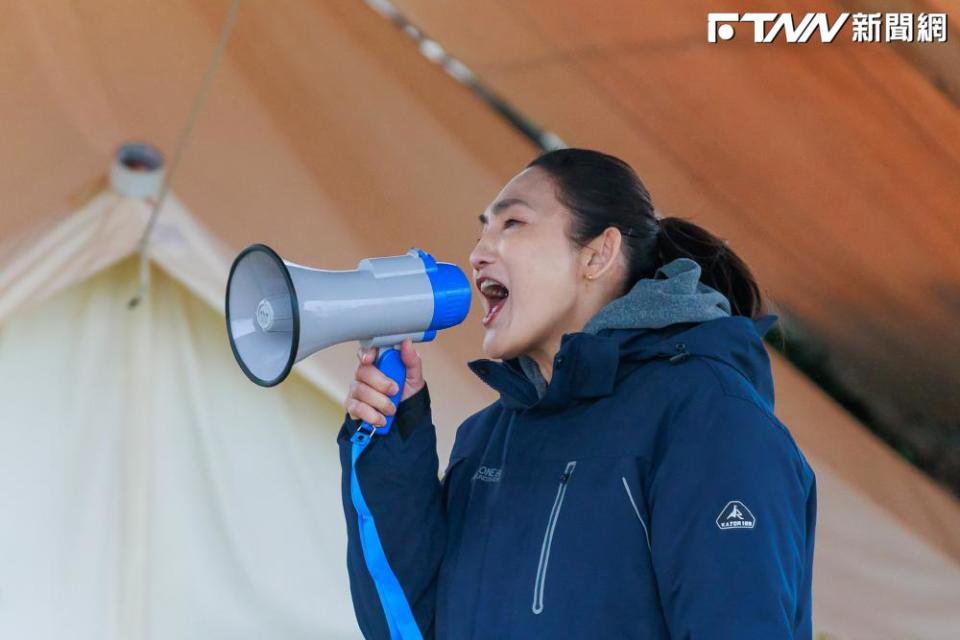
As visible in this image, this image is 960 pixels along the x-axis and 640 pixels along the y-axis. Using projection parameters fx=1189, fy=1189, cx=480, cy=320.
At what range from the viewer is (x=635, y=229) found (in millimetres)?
1690

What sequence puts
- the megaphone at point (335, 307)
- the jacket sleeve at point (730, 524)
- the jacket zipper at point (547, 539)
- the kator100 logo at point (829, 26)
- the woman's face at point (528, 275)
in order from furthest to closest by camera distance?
the kator100 logo at point (829, 26), the woman's face at point (528, 275), the megaphone at point (335, 307), the jacket zipper at point (547, 539), the jacket sleeve at point (730, 524)

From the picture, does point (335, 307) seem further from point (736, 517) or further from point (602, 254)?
point (736, 517)

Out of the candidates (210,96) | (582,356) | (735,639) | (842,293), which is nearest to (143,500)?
(210,96)

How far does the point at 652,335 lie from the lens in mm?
1481

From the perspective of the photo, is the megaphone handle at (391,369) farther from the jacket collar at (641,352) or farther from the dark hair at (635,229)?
the dark hair at (635,229)

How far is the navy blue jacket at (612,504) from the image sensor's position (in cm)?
124

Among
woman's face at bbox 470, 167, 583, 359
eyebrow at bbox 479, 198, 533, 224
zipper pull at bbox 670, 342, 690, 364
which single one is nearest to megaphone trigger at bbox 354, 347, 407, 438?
woman's face at bbox 470, 167, 583, 359

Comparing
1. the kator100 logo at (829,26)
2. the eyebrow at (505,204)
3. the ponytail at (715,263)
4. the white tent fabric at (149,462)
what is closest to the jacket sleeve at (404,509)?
the eyebrow at (505,204)

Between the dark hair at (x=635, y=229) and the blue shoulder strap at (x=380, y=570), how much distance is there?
0.42 meters

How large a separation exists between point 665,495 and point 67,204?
90.8 inches

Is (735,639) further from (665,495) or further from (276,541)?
(276,541)

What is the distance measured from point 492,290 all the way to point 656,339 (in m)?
0.29

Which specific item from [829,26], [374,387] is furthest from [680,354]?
[829,26]

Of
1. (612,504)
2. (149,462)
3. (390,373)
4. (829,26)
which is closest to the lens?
(612,504)
